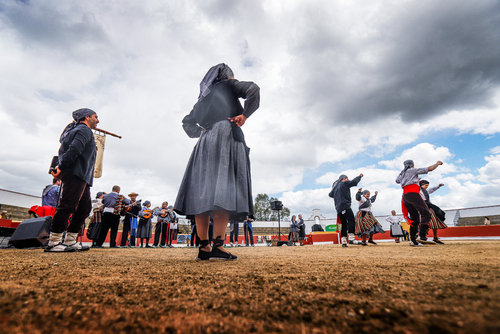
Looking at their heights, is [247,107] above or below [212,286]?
above

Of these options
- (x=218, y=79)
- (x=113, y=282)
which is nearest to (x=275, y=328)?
(x=113, y=282)

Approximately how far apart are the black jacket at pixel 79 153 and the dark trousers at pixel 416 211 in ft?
16.3

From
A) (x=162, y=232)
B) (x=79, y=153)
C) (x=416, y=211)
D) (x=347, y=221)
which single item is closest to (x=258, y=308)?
(x=79, y=153)

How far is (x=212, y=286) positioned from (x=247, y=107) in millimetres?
1517

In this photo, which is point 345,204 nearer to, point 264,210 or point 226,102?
point 226,102

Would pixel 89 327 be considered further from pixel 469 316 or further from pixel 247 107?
pixel 247 107

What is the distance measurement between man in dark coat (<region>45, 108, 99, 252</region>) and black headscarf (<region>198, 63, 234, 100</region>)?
5.61ft

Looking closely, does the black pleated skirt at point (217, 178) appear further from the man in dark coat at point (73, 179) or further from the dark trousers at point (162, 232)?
the dark trousers at point (162, 232)

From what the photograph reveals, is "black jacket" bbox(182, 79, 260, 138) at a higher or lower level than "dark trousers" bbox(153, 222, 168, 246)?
higher

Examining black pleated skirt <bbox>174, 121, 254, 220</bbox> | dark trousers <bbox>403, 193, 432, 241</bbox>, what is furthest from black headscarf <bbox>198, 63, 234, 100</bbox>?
dark trousers <bbox>403, 193, 432, 241</bbox>

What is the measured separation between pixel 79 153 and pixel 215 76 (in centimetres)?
189

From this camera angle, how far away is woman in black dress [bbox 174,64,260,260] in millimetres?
1725

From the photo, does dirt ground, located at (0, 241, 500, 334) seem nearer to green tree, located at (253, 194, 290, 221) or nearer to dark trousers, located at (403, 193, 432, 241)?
dark trousers, located at (403, 193, 432, 241)

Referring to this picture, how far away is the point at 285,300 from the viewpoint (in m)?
0.57
